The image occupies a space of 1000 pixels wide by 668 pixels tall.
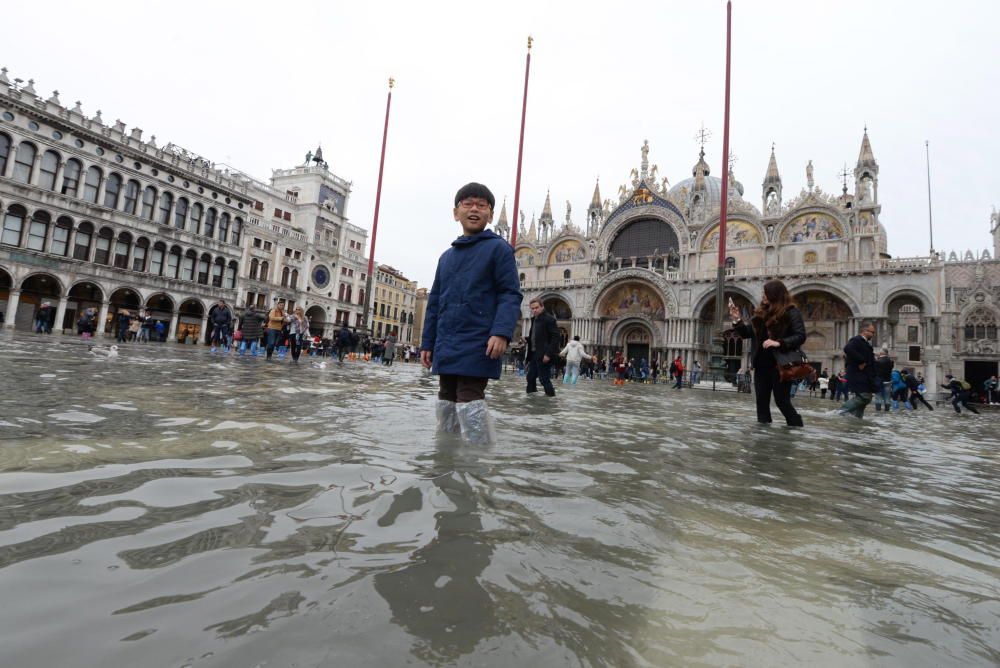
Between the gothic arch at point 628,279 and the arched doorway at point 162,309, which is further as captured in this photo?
the gothic arch at point 628,279

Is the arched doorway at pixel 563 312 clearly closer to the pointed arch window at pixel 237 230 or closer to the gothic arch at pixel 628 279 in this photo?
the gothic arch at pixel 628 279

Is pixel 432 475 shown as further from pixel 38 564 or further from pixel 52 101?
pixel 52 101

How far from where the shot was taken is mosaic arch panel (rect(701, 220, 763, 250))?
33.0 meters

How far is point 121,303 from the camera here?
31719mm

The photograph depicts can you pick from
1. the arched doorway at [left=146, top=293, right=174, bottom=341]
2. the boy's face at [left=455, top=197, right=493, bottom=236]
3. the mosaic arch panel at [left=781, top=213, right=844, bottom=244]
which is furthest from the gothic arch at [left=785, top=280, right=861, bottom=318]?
the arched doorway at [left=146, top=293, right=174, bottom=341]

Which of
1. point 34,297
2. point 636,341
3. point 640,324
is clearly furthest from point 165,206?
point 636,341

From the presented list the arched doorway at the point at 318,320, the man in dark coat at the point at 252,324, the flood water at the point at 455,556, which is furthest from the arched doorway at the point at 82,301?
the flood water at the point at 455,556

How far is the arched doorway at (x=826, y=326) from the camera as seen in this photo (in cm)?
2933

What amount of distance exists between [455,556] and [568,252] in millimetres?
42480

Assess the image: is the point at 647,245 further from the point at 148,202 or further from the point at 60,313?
the point at 60,313

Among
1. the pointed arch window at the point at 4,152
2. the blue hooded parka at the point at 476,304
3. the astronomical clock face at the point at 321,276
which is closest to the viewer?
the blue hooded parka at the point at 476,304

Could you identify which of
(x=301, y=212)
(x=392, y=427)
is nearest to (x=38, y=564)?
(x=392, y=427)

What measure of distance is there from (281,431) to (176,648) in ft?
7.57

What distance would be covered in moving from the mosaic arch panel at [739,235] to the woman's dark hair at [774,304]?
30.9 m
